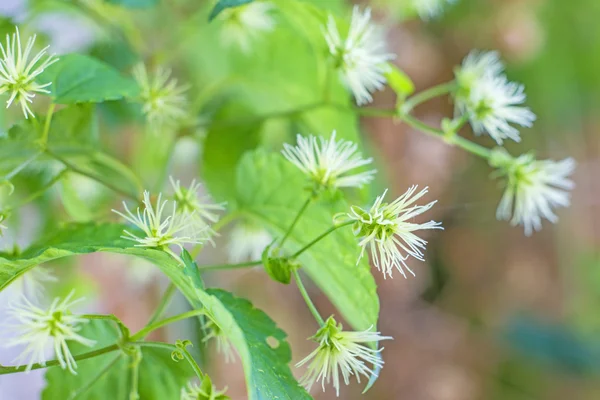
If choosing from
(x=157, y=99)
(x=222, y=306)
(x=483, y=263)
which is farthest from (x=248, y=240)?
(x=483, y=263)

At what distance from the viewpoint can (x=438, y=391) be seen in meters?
0.90

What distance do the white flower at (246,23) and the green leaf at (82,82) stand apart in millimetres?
124

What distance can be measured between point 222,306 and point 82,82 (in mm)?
155

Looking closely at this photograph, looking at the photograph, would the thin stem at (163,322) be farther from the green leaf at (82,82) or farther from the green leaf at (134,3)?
the green leaf at (134,3)

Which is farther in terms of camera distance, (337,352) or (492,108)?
(492,108)

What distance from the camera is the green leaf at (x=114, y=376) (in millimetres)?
334

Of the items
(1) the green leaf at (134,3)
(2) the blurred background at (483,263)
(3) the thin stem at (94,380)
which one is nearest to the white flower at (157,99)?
(1) the green leaf at (134,3)

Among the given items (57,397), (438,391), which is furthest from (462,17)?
(57,397)

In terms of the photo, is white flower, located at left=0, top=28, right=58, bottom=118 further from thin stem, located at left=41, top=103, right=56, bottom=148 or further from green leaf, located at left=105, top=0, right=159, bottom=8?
green leaf, located at left=105, top=0, right=159, bottom=8

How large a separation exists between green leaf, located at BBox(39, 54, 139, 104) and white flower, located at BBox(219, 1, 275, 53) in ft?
0.41

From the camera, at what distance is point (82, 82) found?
320 mm

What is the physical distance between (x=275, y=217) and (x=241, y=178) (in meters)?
0.03

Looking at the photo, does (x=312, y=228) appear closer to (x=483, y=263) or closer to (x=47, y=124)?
(x=47, y=124)

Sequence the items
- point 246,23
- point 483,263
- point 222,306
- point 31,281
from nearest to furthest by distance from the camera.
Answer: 1. point 222,306
2. point 31,281
3. point 246,23
4. point 483,263
